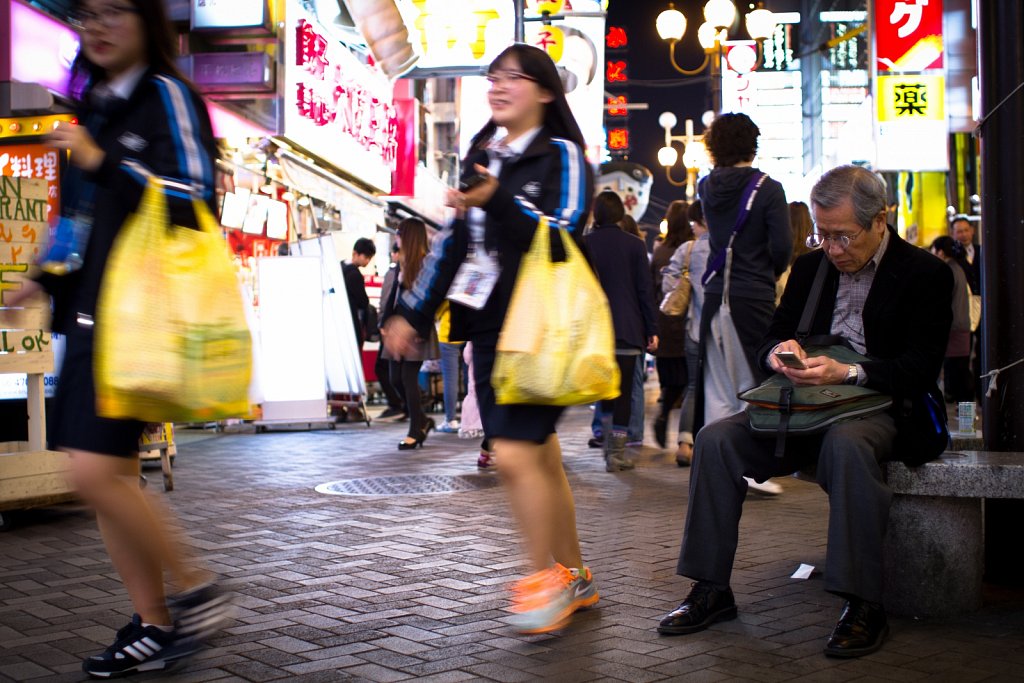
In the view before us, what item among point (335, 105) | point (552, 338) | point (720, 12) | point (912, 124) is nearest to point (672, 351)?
point (335, 105)

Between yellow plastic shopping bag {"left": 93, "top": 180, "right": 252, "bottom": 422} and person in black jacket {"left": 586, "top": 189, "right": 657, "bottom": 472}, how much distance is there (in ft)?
18.4

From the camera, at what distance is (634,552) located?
5.32 meters

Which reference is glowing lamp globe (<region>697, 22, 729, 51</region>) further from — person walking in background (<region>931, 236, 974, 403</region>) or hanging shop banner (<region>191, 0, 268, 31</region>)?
hanging shop banner (<region>191, 0, 268, 31</region>)

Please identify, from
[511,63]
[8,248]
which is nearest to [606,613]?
[511,63]

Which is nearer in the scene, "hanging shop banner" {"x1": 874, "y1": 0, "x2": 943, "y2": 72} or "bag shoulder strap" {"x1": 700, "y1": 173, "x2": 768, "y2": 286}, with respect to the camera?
"bag shoulder strap" {"x1": 700, "y1": 173, "x2": 768, "y2": 286}

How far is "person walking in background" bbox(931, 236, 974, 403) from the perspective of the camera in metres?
12.1

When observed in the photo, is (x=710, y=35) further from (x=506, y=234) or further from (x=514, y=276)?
(x=506, y=234)

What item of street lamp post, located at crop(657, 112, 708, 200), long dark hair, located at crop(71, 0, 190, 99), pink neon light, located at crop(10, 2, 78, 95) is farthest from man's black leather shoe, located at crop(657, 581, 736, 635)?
street lamp post, located at crop(657, 112, 708, 200)

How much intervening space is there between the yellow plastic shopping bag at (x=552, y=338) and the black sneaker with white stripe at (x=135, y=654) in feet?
4.21

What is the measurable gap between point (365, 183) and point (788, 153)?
3261 cm

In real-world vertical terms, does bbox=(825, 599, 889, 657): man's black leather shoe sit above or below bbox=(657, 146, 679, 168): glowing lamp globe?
below

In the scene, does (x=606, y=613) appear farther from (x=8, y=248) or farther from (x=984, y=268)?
(x=8, y=248)

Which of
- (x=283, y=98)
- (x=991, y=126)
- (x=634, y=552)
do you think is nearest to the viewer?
(x=991, y=126)

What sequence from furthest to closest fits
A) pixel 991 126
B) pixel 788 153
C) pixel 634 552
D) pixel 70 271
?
pixel 788 153 → pixel 634 552 → pixel 991 126 → pixel 70 271
